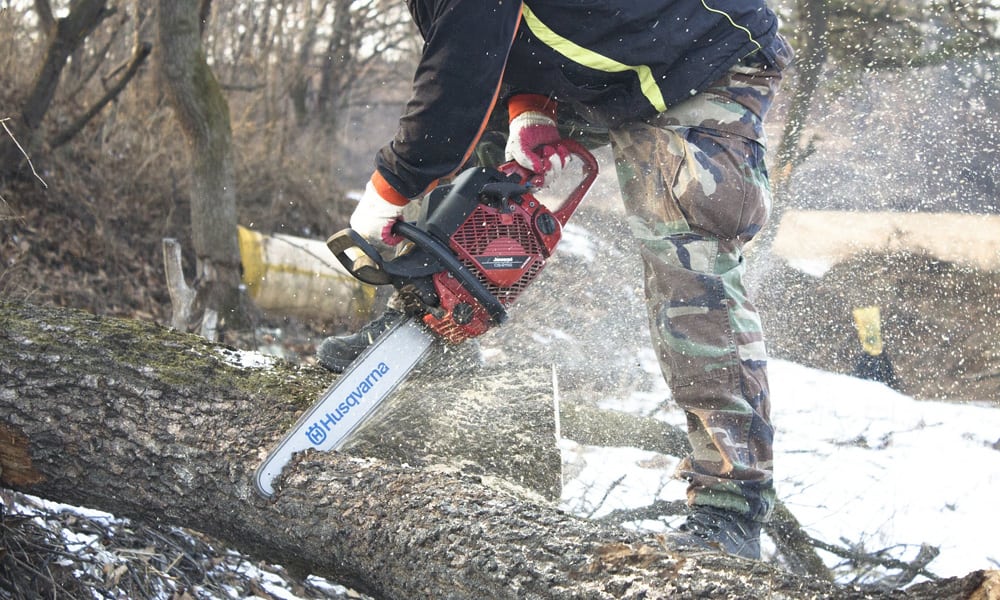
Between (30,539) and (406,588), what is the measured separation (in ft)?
3.56

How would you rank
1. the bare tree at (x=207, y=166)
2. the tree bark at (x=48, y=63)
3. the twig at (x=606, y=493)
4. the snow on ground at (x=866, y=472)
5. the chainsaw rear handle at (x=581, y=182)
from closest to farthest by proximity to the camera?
1. the chainsaw rear handle at (x=581, y=182)
2. the twig at (x=606, y=493)
3. the snow on ground at (x=866, y=472)
4. the bare tree at (x=207, y=166)
5. the tree bark at (x=48, y=63)

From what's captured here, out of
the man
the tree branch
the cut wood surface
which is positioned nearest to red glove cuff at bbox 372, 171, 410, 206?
the man

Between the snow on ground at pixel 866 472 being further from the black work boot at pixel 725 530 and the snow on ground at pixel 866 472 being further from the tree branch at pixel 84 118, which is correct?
the tree branch at pixel 84 118

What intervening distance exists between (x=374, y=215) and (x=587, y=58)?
696 millimetres

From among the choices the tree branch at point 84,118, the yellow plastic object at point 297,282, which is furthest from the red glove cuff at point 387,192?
the tree branch at point 84,118

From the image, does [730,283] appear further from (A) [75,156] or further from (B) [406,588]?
(A) [75,156]

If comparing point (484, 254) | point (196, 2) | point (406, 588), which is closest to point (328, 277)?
point (196, 2)

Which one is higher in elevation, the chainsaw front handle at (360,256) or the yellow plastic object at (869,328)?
the chainsaw front handle at (360,256)

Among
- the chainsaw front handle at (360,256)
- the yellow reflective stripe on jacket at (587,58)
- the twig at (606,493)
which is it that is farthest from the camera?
the twig at (606,493)

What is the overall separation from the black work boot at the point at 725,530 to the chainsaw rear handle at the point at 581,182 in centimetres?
90

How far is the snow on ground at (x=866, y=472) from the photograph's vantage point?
309cm

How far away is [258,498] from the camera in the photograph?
1801mm

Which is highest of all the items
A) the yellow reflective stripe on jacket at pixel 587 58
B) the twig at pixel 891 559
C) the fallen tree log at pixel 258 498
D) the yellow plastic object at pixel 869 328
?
the yellow reflective stripe on jacket at pixel 587 58

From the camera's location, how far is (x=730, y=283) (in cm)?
218
